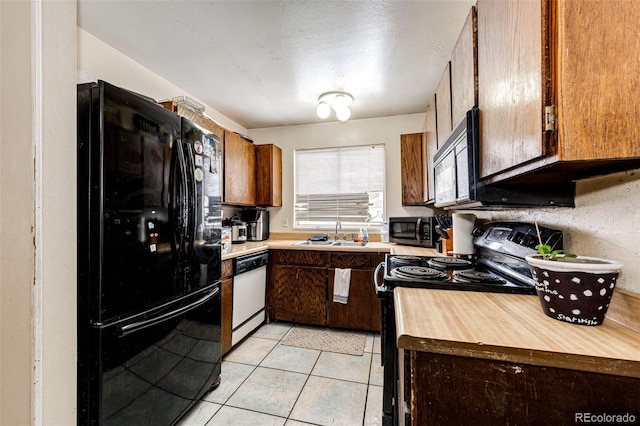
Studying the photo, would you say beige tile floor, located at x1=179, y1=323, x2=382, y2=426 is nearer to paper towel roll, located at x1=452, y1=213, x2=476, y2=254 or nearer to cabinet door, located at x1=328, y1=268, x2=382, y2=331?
cabinet door, located at x1=328, y1=268, x2=382, y2=331

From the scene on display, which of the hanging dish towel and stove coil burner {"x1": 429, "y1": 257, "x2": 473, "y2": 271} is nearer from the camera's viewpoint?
stove coil burner {"x1": 429, "y1": 257, "x2": 473, "y2": 271}

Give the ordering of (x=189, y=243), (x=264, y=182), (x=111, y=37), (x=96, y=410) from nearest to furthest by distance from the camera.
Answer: (x=96, y=410) → (x=189, y=243) → (x=111, y=37) → (x=264, y=182)

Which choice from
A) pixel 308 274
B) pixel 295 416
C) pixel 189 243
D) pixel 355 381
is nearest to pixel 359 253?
pixel 308 274

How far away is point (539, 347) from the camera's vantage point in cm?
64

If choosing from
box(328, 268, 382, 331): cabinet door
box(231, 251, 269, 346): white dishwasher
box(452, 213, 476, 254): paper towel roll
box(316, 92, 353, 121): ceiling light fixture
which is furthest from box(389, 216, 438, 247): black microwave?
box(231, 251, 269, 346): white dishwasher

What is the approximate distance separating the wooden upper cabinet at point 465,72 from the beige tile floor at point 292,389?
1754mm

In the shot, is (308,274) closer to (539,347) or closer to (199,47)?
(199,47)

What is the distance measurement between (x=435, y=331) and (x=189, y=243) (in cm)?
133

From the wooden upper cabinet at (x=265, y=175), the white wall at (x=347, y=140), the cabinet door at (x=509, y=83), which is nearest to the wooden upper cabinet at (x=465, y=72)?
the cabinet door at (x=509, y=83)

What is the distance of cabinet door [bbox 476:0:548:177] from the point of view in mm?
687

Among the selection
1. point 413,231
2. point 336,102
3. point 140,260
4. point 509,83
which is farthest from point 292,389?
point 336,102

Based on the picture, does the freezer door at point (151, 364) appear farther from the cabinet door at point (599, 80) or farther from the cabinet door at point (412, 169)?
the cabinet door at point (412, 169)

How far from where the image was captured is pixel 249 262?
99.6 inches

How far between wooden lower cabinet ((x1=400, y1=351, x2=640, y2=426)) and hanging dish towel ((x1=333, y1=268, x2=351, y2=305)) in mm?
1994
